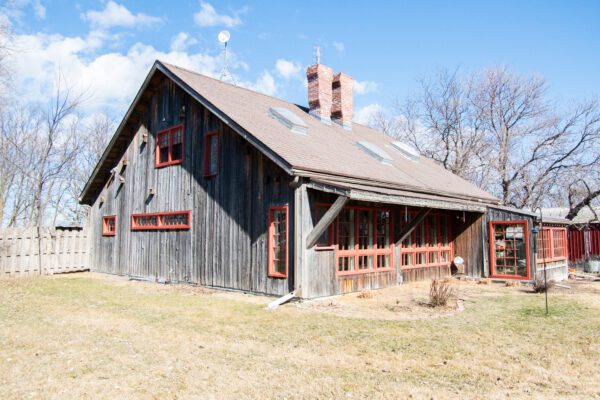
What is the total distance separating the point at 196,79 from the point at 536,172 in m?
22.1

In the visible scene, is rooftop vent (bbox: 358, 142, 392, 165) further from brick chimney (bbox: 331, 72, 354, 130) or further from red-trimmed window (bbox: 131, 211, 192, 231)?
red-trimmed window (bbox: 131, 211, 192, 231)

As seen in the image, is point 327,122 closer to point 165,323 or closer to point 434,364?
point 165,323

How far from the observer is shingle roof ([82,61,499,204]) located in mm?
10758

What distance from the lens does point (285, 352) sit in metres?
5.98

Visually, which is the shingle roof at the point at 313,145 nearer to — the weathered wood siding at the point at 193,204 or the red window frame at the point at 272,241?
the weathered wood siding at the point at 193,204

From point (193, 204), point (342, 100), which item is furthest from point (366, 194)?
point (342, 100)

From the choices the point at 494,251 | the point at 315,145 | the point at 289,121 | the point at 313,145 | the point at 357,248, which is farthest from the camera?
the point at 494,251

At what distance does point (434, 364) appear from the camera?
5.39m

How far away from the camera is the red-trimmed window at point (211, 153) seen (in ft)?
41.0

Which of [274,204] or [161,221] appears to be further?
[161,221]

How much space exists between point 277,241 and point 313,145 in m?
3.09

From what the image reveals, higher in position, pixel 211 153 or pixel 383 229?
pixel 211 153

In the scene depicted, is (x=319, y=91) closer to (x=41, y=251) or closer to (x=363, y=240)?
(x=363, y=240)

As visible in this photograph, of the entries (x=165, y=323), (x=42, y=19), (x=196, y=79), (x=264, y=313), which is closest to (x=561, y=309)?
(x=264, y=313)
